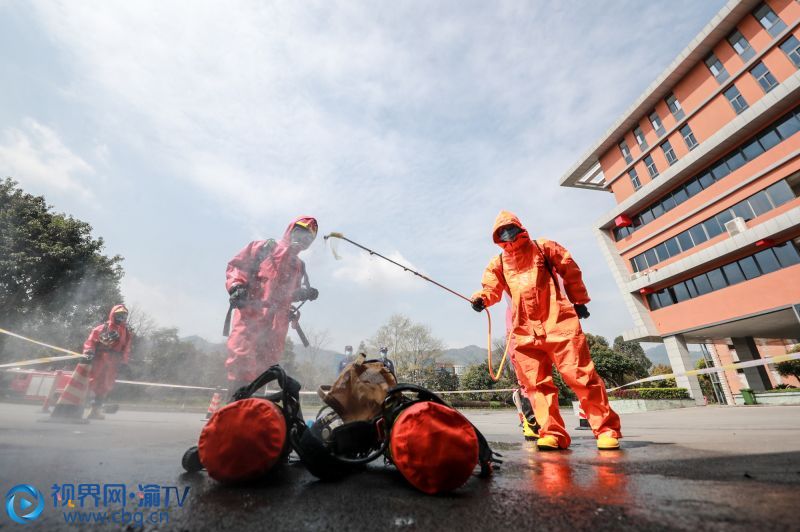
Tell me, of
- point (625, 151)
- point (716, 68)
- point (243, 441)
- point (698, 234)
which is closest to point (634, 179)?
point (625, 151)

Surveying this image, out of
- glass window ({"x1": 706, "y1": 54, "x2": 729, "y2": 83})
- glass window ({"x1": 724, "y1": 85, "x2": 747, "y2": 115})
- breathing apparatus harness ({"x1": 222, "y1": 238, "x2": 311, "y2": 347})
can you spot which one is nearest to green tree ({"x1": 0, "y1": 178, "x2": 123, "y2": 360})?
breathing apparatus harness ({"x1": 222, "y1": 238, "x2": 311, "y2": 347})

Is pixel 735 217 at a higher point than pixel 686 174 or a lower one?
lower

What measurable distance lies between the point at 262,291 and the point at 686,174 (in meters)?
24.6

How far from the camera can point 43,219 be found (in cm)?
1160

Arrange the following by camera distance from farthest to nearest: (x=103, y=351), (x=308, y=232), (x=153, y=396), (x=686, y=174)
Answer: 1. (x=686, y=174)
2. (x=153, y=396)
3. (x=103, y=351)
4. (x=308, y=232)

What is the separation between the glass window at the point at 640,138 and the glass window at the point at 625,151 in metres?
0.76

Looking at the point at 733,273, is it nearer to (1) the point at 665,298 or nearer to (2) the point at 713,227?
(2) the point at 713,227

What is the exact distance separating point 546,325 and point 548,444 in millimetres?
1078

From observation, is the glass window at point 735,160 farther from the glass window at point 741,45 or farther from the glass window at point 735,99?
the glass window at point 741,45

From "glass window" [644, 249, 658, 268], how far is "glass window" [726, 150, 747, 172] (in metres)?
5.89

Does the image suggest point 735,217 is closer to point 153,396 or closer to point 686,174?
point 686,174

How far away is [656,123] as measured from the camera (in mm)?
21438

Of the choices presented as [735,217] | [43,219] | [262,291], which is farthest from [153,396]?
[735,217]

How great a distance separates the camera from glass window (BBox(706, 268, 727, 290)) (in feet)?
56.6
